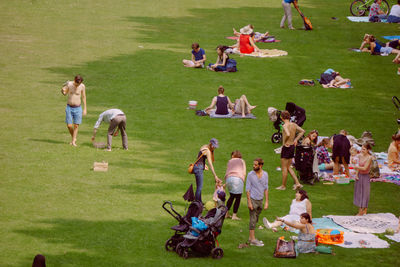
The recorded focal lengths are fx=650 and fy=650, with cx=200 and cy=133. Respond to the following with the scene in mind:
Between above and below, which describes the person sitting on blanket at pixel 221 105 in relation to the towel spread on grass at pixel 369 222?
above

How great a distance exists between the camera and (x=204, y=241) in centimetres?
1480

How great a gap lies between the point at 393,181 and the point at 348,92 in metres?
10.3

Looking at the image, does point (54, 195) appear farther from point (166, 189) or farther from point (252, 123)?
point (252, 123)

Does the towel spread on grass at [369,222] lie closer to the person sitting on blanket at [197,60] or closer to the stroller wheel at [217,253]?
the stroller wheel at [217,253]

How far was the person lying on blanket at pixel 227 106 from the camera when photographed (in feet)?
85.7

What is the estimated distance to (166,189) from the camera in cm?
1906

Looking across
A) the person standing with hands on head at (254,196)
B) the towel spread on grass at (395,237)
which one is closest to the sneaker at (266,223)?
the person standing with hands on head at (254,196)

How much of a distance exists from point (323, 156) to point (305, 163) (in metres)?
2.34

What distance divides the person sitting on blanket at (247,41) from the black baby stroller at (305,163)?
52.6 feet

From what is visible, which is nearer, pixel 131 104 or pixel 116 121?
pixel 116 121

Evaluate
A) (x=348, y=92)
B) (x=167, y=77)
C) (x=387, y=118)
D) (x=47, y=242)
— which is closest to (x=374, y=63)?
(x=348, y=92)

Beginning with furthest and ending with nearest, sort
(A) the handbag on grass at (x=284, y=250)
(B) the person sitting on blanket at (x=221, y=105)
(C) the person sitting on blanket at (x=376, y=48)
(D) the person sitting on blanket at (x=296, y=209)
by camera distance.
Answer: (C) the person sitting on blanket at (x=376, y=48) → (B) the person sitting on blanket at (x=221, y=105) → (D) the person sitting on blanket at (x=296, y=209) → (A) the handbag on grass at (x=284, y=250)

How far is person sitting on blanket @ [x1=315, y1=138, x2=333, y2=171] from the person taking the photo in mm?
21922

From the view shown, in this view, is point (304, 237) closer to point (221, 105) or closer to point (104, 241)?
point (104, 241)
